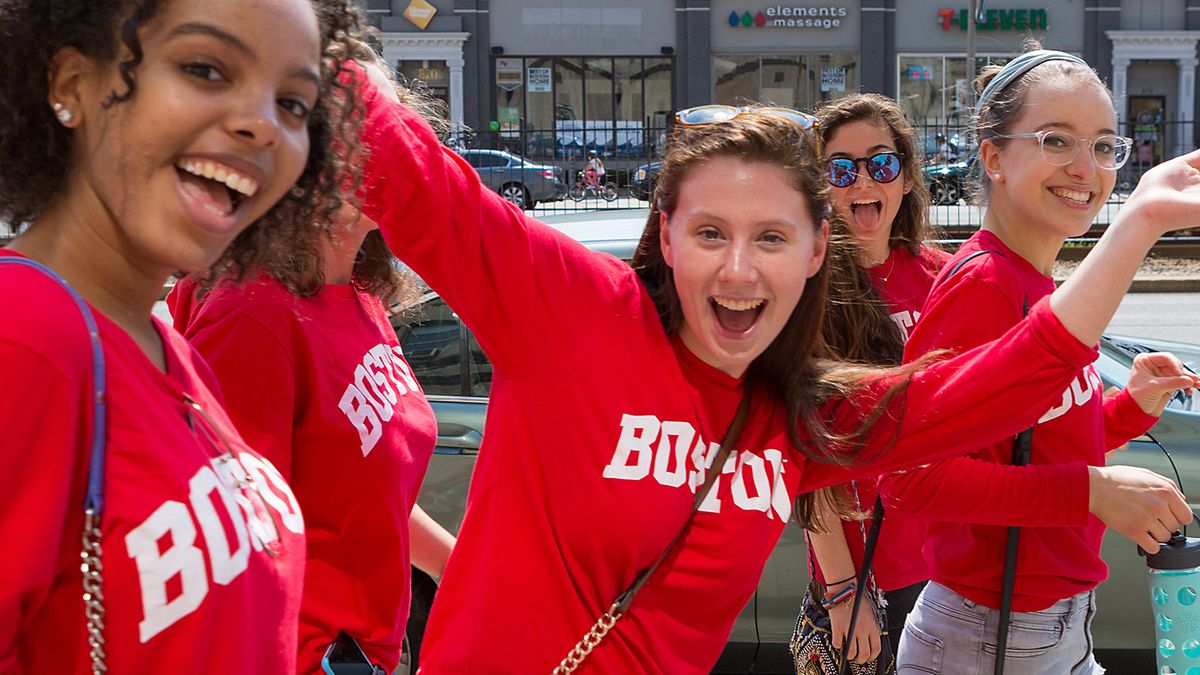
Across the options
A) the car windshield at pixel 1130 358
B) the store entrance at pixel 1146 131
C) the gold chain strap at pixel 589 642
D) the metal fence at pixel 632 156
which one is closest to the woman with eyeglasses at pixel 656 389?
the gold chain strap at pixel 589 642

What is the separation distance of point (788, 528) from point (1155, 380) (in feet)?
5.52

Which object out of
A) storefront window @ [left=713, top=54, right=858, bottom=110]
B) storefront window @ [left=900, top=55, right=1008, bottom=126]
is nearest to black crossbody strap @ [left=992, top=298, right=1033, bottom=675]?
storefront window @ [left=713, top=54, right=858, bottom=110]

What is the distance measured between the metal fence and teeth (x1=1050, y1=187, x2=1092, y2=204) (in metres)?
11.4

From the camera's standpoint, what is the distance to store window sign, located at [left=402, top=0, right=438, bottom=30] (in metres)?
32.1

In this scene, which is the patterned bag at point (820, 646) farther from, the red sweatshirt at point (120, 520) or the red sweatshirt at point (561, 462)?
the red sweatshirt at point (120, 520)

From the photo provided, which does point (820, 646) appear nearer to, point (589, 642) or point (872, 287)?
point (872, 287)

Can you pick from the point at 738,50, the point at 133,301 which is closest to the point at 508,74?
the point at 738,50

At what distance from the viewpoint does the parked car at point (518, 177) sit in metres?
20.3

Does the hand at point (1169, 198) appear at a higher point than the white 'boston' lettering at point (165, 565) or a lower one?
higher

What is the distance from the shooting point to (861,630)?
301cm

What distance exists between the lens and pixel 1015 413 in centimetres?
206

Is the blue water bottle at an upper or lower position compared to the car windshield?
lower

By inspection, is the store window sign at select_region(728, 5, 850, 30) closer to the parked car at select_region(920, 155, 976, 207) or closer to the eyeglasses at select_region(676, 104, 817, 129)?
the parked car at select_region(920, 155, 976, 207)

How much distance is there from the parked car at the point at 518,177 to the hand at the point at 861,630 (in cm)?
1707
